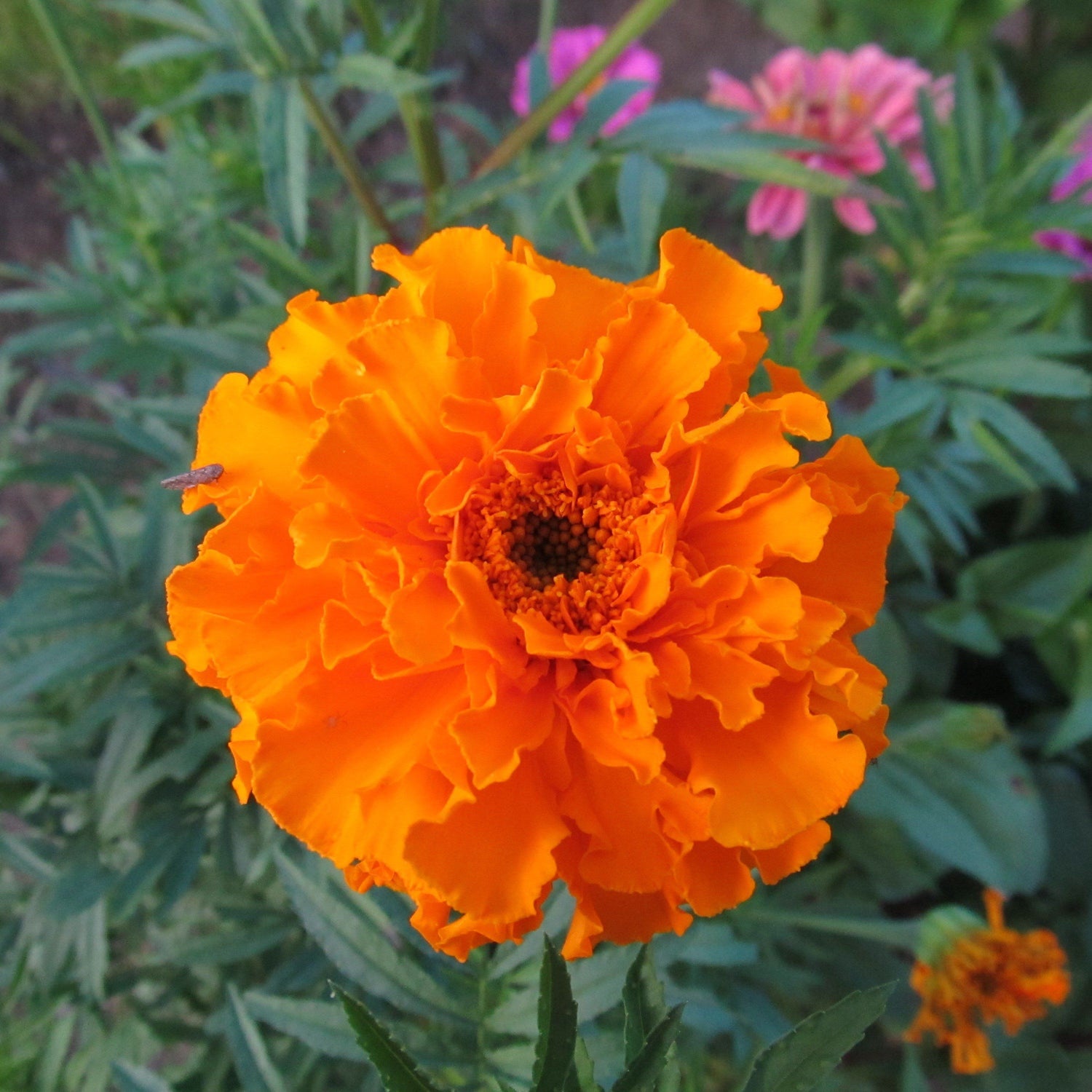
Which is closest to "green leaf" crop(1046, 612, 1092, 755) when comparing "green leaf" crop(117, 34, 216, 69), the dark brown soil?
"green leaf" crop(117, 34, 216, 69)

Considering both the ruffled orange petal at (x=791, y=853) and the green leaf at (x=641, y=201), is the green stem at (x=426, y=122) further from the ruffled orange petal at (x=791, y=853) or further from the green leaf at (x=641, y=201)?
the ruffled orange petal at (x=791, y=853)

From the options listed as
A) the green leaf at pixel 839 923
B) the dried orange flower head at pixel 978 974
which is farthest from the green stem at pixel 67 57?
the dried orange flower head at pixel 978 974

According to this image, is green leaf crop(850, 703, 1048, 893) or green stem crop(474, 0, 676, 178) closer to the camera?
green stem crop(474, 0, 676, 178)

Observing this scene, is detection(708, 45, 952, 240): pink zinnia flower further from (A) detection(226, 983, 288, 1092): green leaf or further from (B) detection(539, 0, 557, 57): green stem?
(A) detection(226, 983, 288, 1092): green leaf

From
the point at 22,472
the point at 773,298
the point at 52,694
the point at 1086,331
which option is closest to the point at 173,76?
the point at 22,472

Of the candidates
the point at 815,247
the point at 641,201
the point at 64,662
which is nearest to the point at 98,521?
the point at 64,662

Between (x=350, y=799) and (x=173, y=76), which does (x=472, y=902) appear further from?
(x=173, y=76)

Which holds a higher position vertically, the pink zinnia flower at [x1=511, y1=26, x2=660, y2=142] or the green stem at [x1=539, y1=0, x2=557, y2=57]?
the green stem at [x1=539, y1=0, x2=557, y2=57]
